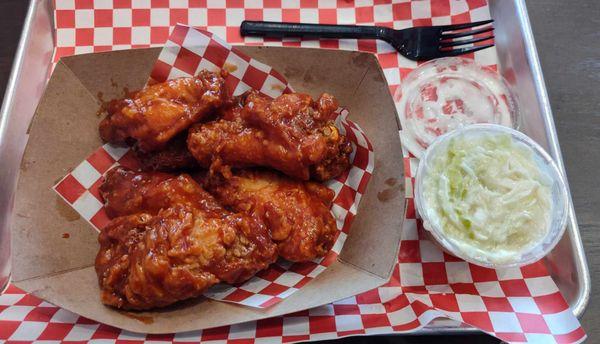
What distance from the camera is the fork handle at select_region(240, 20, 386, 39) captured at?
2.71m

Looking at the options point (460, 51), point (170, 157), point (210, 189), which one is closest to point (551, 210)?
point (460, 51)

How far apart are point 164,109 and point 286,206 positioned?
725 millimetres

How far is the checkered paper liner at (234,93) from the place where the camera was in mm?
2197

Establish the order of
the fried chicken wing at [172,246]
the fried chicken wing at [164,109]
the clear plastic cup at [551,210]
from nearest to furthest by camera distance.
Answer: the fried chicken wing at [172,246], the clear plastic cup at [551,210], the fried chicken wing at [164,109]

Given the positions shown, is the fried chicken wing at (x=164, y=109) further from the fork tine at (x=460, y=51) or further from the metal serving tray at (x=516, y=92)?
the fork tine at (x=460, y=51)

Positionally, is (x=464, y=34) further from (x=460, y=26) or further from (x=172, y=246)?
(x=172, y=246)

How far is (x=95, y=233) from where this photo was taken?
2293mm

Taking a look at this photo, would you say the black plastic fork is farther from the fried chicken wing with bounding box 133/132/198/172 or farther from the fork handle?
the fried chicken wing with bounding box 133/132/198/172

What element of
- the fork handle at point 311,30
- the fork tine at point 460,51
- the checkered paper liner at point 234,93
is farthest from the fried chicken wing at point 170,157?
the fork tine at point 460,51

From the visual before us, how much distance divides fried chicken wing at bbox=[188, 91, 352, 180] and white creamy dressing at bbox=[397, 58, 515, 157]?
0.53 meters

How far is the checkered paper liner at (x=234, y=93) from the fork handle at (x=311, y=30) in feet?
1.32

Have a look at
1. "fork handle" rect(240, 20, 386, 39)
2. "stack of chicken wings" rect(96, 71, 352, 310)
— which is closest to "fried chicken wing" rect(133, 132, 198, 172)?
"stack of chicken wings" rect(96, 71, 352, 310)

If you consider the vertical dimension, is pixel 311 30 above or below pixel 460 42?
above

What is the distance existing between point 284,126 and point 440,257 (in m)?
1.01
